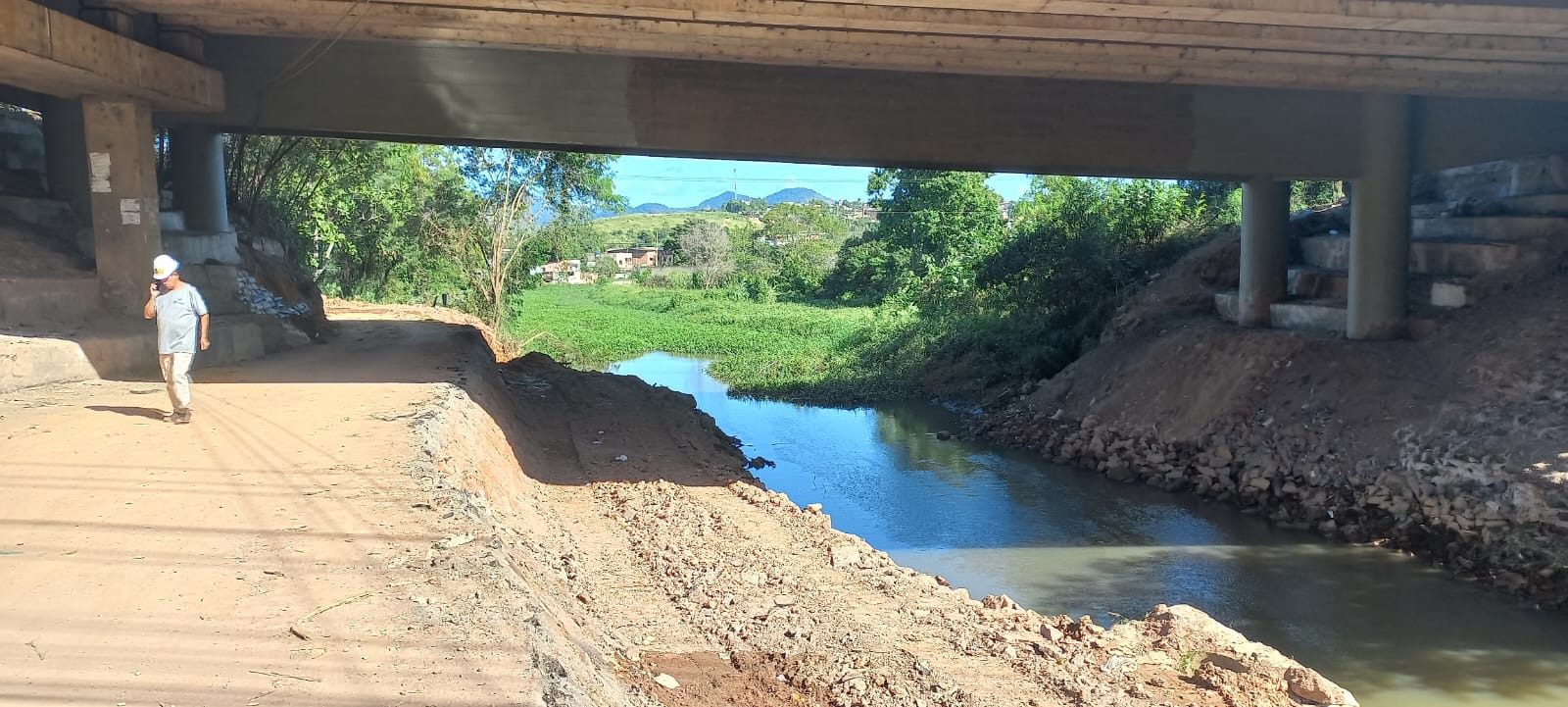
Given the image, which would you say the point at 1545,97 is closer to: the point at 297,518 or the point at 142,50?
the point at 297,518

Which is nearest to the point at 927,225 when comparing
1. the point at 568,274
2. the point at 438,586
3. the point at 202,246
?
the point at 202,246

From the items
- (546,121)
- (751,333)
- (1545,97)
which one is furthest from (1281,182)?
(751,333)

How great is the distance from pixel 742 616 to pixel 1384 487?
Answer: 360 inches

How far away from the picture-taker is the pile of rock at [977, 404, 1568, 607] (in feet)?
34.5

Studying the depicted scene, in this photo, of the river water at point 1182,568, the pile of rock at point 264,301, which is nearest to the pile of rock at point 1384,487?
the river water at point 1182,568

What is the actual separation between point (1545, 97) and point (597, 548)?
44.3ft

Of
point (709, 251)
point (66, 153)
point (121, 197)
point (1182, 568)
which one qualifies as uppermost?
point (66, 153)

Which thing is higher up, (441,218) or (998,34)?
(998,34)

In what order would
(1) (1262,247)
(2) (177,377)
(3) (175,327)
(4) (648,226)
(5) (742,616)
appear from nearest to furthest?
(5) (742,616) < (3) (175,327) < (2) (177,377) < (1) (1262,247) < (4) (648,226)

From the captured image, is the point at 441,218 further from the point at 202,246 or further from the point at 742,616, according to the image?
the point at 742,616

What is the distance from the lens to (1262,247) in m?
17.2

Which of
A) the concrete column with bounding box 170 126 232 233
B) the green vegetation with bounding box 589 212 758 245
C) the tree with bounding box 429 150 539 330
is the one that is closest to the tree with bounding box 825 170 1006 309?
the tree with bounding box 429 150 539 330

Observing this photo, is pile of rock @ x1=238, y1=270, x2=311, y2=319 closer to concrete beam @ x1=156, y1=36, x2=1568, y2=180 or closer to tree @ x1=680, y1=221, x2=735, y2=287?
concrete beam @ x1=156, y1=36, x2=1568, y2=180

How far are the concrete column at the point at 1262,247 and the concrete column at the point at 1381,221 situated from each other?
1.75 meters
